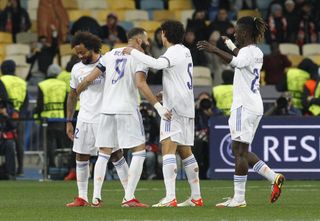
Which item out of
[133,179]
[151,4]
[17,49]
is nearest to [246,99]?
[133,179]

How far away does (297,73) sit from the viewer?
27.2 metres

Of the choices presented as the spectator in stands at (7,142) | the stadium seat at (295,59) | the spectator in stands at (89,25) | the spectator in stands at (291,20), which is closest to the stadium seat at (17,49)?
the spectator in stands at (89,25)

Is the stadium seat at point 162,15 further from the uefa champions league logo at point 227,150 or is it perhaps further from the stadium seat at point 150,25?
the uefa champions league logo at point 227,150

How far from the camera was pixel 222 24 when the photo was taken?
31984mm

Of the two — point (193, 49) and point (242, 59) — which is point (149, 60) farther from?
point (193, 49)

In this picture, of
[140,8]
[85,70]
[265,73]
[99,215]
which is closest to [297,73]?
[265,73]

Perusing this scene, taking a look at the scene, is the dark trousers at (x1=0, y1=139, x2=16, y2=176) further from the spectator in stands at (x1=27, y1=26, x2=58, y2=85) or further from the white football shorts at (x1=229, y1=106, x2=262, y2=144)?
the white football shorts at (x1=229, y1=106, x2=262, y2=144)

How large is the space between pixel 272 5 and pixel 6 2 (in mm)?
6323

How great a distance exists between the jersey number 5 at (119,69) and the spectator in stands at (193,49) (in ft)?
44.6

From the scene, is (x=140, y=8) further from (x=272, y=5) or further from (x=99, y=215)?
(x=99, y=215)

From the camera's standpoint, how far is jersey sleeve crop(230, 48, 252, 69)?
16.1 m

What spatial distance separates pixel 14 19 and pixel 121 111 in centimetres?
1660

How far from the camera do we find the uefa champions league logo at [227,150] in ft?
79.2

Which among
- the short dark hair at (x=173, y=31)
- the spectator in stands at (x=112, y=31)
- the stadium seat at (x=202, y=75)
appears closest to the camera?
the short dark hair at (x=173, y=31)
